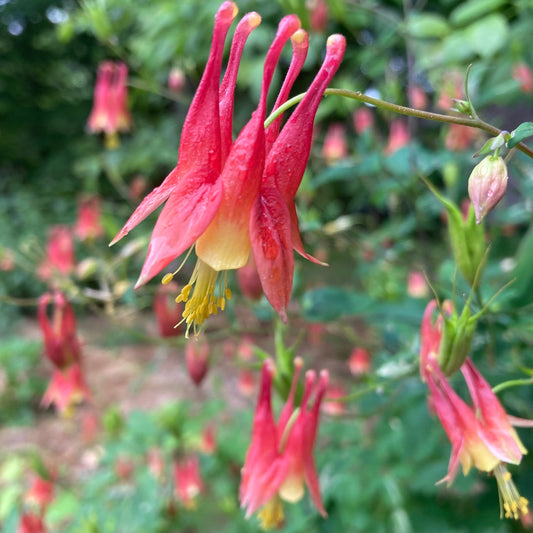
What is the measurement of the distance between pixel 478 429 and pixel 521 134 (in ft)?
1.01

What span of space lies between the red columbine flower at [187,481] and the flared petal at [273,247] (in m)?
1.56

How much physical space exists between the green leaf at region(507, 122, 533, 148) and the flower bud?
0.8 inches

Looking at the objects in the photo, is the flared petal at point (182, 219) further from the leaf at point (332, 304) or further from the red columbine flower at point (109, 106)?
the red columbine flower at point (109, 106)

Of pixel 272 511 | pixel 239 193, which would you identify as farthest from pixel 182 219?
pixel 272 511

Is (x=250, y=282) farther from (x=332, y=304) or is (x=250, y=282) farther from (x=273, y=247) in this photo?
(x=273, y=247)

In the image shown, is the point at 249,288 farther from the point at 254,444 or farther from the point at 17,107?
the point at 17,107

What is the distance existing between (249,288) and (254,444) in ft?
1.55

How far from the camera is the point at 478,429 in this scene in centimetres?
52

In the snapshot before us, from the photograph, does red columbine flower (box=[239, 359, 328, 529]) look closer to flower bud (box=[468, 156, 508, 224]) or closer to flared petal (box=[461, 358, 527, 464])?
flared petal (box=[461, 358, 527, 464])

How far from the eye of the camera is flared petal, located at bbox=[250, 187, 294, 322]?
1.21 ft

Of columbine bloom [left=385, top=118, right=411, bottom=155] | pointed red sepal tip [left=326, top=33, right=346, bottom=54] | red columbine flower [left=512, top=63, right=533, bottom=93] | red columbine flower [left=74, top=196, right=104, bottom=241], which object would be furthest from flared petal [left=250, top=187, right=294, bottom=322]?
red columbine flower [left=74, top=196, right=104, bottom=241]

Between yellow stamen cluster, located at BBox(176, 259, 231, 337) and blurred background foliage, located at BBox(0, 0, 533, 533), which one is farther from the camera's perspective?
blurred background foliage, located at BBox(0, 0, 533, 533)

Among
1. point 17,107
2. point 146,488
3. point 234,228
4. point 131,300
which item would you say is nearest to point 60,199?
point 17,107

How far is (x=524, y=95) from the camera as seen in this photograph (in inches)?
49.6
